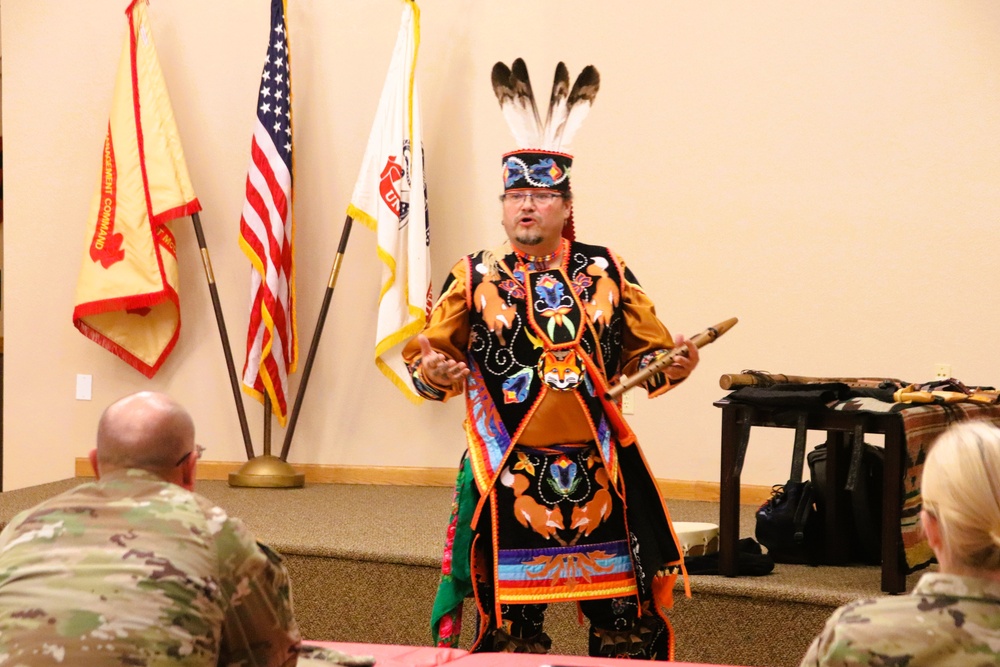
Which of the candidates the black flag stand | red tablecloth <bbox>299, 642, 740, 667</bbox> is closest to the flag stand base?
the black flag stand

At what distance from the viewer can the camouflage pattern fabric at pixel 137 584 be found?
137 cm

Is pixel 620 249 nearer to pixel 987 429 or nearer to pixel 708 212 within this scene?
pixel 708 212

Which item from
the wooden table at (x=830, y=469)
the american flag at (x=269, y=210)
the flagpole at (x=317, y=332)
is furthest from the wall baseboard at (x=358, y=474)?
the wooden table at (x=830, y=469)

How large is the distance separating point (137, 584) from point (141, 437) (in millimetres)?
207

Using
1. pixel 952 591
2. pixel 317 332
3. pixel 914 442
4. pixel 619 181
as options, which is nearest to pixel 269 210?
pixel 317 332

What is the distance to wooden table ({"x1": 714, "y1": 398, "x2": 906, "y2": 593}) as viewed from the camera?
306 centimetres

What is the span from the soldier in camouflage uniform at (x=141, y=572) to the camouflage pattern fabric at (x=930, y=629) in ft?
2.32

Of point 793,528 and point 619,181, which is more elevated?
point 619,181

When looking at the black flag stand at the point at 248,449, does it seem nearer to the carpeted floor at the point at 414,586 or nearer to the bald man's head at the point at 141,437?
the carpeted floor at the point at 414,586

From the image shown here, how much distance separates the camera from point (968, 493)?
4.08 ft

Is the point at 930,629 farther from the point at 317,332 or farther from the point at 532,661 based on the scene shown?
the point at 317,332

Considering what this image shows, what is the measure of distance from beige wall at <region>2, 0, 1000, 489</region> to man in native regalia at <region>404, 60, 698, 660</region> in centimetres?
221

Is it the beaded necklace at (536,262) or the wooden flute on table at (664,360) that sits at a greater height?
the beaded necklace at (536,262)

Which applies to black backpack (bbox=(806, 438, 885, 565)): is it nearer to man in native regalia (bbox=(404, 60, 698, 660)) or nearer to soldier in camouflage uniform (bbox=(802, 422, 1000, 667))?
man in native regalia (bbox=(404, 60, 698, 660))
